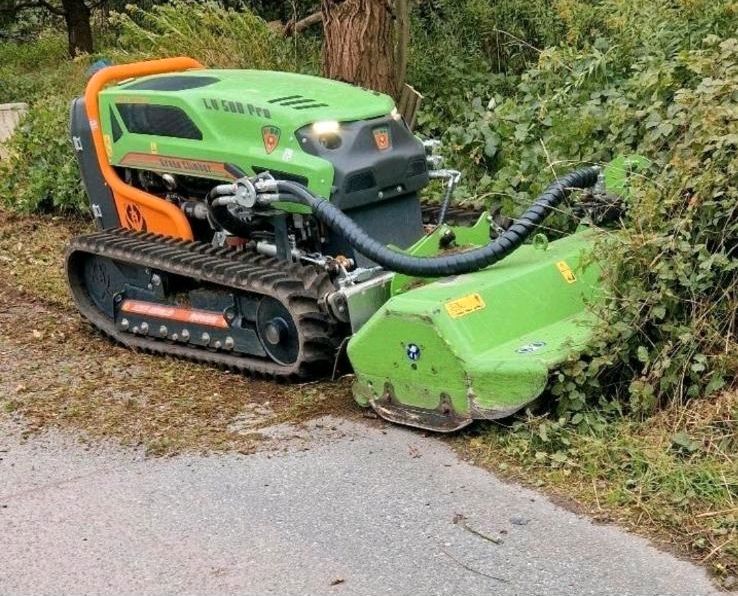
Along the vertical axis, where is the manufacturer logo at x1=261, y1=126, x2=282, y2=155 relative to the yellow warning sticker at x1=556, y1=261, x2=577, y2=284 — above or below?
above

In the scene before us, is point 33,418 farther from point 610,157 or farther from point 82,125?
point 610,157

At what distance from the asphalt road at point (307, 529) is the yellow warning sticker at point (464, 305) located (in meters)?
0.57

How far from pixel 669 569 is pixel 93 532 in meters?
2.08

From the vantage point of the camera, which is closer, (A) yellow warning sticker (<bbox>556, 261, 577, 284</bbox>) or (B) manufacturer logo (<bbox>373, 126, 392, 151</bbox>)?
(A) yellow warning sticker (<bbox>556, 261, 577, 284</bbox>)

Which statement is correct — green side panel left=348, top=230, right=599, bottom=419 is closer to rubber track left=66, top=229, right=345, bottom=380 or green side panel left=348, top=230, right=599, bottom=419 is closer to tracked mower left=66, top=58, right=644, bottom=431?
tracked mower left=66, top=58, right=644, bottom=431

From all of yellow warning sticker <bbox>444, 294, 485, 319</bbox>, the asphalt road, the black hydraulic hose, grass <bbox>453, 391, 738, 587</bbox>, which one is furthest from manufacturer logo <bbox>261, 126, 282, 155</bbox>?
grass <bbox>453, 391, 738, 587</bbox>

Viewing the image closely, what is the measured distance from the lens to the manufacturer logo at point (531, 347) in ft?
14.6

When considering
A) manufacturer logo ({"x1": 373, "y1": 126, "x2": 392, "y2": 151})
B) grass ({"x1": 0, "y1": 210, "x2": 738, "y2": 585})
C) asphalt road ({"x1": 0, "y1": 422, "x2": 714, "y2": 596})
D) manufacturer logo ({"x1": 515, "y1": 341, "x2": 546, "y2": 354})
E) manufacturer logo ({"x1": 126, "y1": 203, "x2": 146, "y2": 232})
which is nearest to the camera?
asphalt road ({"x1": 0, "y1": 422, "x2": 714, "y2": 596})

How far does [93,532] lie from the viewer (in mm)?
4016

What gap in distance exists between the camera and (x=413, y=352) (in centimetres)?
458

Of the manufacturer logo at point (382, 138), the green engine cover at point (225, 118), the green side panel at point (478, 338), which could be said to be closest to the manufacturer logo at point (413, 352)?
the green side panel at point (478, 338)

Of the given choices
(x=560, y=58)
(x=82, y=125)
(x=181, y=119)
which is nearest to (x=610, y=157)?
(x=560, y=58)

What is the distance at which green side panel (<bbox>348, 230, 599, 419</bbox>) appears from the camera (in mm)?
4383

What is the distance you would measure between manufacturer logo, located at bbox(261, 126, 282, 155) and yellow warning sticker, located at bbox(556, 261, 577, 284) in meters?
1.60
